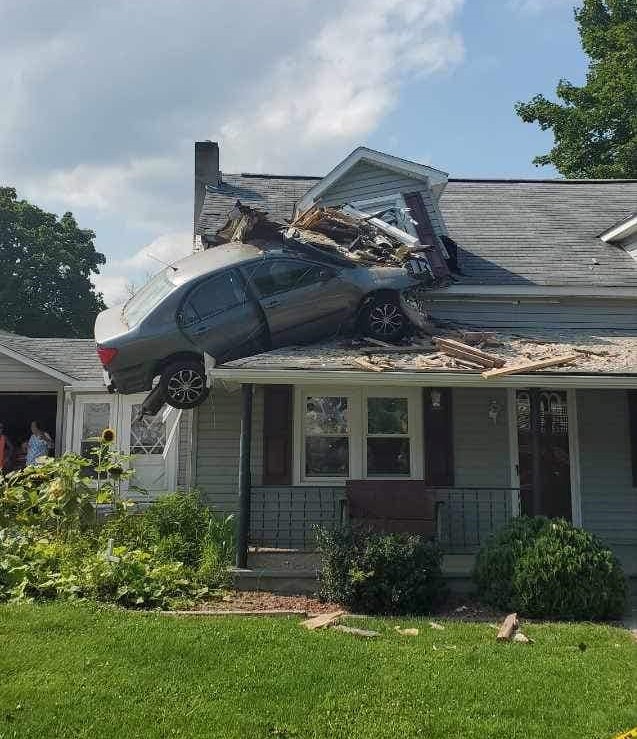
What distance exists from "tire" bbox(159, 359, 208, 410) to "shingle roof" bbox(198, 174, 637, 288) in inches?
125

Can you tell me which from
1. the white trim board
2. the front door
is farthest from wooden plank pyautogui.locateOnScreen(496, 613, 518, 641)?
the white trim board

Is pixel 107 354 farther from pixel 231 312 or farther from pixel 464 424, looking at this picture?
pixel 464 424

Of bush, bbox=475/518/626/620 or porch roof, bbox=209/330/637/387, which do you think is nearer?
bush, bbox=475/518/626/620

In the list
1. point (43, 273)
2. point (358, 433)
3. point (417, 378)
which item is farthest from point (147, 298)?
point (43, 273)

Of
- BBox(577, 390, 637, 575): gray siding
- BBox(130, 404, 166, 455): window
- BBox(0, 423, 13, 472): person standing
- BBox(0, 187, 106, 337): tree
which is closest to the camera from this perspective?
BBox(577, 390, 637, 575): gray siding

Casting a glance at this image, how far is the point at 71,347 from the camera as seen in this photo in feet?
52.1

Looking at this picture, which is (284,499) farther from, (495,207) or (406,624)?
(495,207)

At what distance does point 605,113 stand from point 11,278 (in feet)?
117

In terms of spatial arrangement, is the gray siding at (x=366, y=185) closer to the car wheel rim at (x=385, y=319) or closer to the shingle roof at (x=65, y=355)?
the car wheel rim at (x=385, y=319)

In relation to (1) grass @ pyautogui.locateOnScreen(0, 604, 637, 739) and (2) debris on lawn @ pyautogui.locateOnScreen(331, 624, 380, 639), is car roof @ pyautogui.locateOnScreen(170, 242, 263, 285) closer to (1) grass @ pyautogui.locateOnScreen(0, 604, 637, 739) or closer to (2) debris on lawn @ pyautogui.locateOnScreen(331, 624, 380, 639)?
(1) grass @ pyautogui.locateOnScreen(0, 604, 637, 739)

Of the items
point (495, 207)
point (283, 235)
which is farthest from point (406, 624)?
point (495, 207)

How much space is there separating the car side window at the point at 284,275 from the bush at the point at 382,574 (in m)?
4.22

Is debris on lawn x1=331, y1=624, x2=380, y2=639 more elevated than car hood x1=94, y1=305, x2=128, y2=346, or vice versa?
car hood x1=94, y1=305, x2=128, y2=346

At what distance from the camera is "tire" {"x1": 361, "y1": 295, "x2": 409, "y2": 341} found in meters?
10.5
